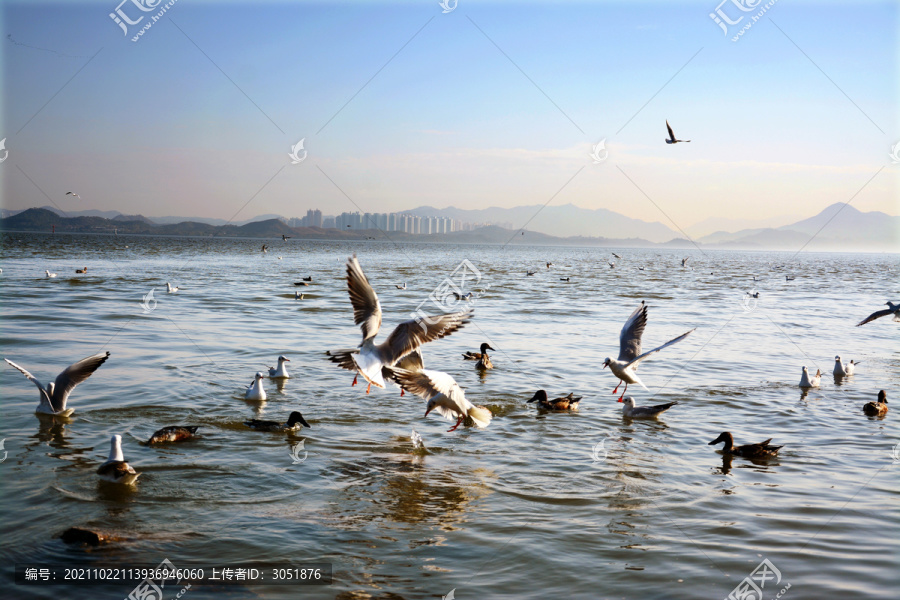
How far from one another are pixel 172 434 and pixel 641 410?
31.8ft

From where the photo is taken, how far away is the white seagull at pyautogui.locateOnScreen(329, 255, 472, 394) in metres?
10.7

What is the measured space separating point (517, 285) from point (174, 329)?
32.7 metres

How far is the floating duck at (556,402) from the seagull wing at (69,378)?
913cm

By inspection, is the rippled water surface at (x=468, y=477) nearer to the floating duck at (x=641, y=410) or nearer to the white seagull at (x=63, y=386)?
the floating duck at (x=641, y=410)

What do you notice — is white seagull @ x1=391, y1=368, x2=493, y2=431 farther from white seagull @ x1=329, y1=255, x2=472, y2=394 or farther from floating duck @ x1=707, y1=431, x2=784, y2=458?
floating duck @ x1=707, y1=431, x2=784, y2=458

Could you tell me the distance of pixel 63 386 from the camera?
1225 cm

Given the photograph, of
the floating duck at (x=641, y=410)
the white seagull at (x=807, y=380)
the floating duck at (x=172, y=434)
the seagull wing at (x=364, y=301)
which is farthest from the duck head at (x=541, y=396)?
the white seagull at (x=807, y=380)

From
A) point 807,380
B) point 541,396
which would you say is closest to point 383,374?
point 541,396

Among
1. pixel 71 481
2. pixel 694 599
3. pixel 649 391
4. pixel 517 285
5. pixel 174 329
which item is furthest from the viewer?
pixel 517 285

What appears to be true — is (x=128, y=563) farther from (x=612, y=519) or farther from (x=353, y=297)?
(x=612, y=519)

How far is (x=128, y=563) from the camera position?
727 cm

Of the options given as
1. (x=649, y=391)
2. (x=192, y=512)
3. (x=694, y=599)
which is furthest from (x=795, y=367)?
(x=192, y=512)

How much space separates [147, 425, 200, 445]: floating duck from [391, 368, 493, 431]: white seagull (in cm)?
400

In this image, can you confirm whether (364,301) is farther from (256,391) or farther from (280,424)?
(256,391)
